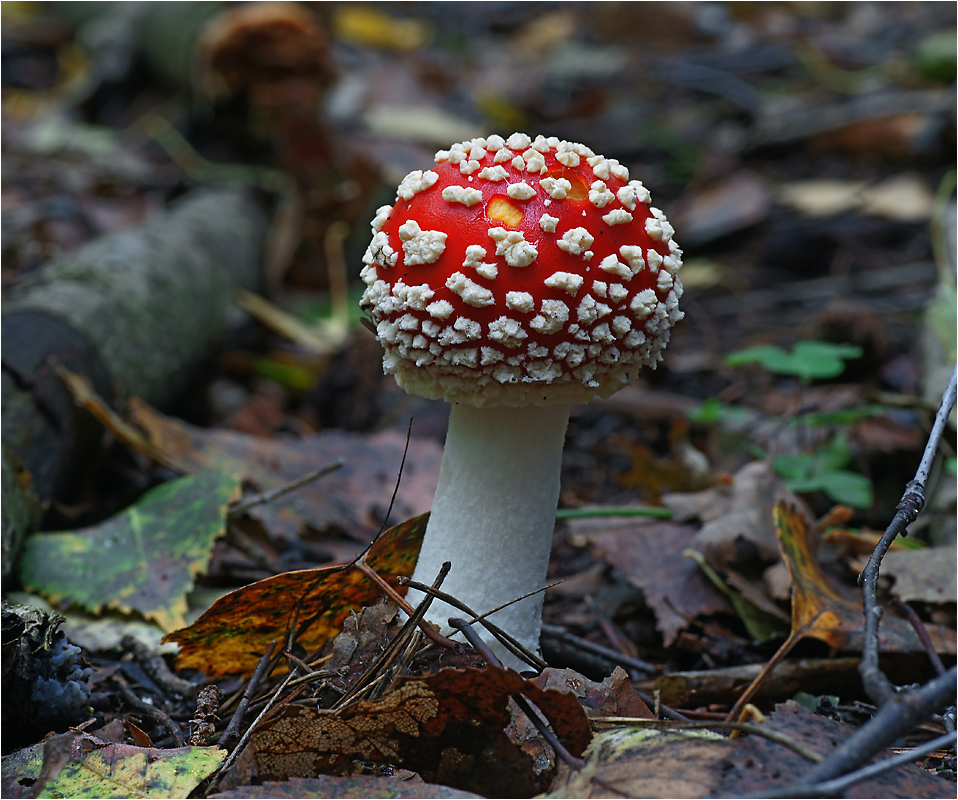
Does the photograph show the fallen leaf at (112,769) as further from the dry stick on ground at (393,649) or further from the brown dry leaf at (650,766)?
the brown dry leaf at (650,766)

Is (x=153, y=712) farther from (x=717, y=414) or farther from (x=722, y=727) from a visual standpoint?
(x=717, y=414)

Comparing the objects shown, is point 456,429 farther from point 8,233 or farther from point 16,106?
point 16,106

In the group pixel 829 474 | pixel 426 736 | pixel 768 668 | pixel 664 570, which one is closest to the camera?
pixel 426 736

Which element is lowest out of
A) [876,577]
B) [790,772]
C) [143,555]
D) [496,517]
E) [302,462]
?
[143,555]

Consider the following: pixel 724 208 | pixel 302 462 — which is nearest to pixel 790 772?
pixel 302 462

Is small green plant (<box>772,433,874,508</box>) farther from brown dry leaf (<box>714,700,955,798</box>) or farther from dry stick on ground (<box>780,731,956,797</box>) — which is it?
dry stick on ground (<box>780,731,956,797</box>)

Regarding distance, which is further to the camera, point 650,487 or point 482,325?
point 650,487

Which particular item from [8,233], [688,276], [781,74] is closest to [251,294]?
[8,233]

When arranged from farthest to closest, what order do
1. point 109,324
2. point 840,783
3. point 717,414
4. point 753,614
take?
point 717,414 < point 109,324 < point 753,614 < point 840,783
